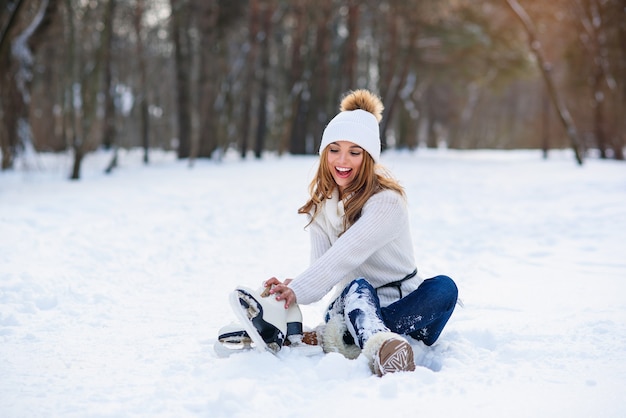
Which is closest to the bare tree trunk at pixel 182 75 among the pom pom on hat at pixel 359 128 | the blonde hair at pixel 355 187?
the pom pom on hat at pixel 359 128

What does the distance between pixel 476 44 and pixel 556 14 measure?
271 cm

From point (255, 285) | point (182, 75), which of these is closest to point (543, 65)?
point (182, 75)

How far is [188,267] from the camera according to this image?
16.0ft

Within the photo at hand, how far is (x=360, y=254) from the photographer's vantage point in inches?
103

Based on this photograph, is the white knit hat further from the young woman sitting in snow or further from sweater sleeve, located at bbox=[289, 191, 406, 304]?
sweater sleeve, located at bbox=[289, 191, 406, 304]

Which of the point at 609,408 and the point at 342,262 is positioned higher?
the point at 342,262

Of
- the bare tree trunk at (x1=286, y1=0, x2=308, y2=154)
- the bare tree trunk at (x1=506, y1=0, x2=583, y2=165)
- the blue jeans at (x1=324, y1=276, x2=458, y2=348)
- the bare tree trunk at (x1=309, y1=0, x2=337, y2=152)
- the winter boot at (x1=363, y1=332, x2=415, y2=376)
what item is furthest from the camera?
the bare tree trunk at (x1=286, y1=0, x2=308, y2=154)

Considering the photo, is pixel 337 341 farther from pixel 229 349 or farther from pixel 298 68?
pixel 298 68

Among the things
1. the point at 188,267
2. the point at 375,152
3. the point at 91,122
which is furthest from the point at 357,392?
the point at 91,122

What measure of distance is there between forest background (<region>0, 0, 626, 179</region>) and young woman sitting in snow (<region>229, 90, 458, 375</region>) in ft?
24.3

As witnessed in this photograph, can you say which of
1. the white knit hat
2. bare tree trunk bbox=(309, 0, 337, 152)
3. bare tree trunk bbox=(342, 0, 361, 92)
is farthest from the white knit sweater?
bare tree trunk bbox=(309, 0, 337, 152)

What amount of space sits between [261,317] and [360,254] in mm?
553

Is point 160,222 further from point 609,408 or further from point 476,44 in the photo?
point 476,44

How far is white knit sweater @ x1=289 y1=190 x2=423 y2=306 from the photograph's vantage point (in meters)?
2.59
